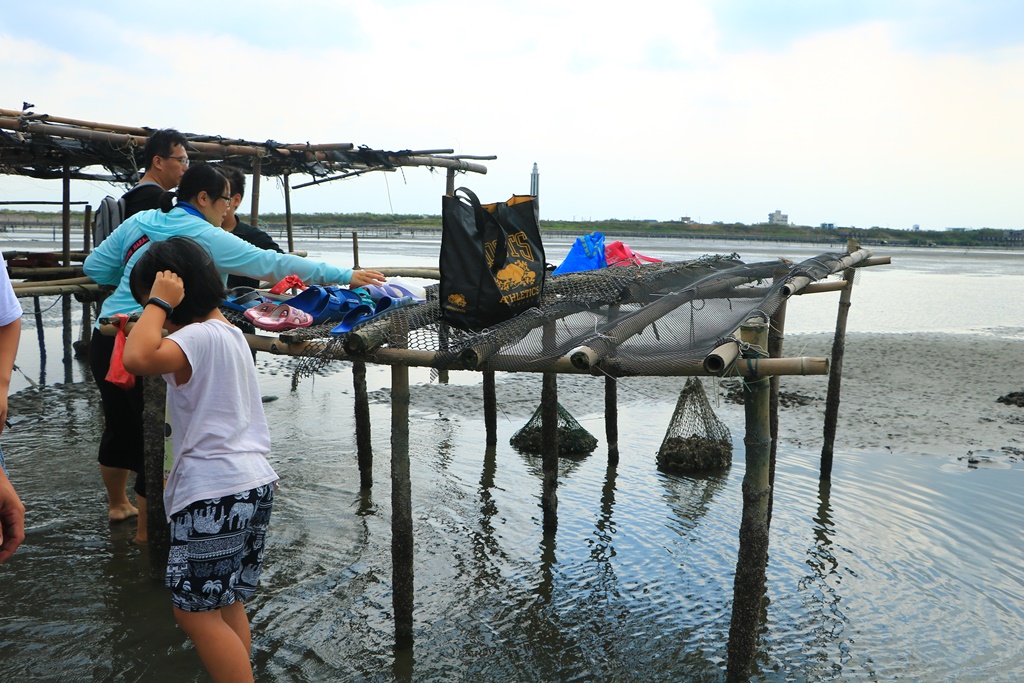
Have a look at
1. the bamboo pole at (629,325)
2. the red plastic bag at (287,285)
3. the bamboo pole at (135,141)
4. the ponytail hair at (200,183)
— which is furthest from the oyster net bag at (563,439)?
the ponytail hair at (200,183)

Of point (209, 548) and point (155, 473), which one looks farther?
point (155, 473)

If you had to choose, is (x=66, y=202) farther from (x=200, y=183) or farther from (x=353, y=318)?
(x=353, y=318)

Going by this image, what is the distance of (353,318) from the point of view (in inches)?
165

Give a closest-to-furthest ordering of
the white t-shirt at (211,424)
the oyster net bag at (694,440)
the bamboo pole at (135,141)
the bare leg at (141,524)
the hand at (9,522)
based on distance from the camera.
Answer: the hand at (9,522) → the white t-shirt at (211,424) → the bare leg at (141,524) → the bamboo pole at (135,141) → the oyster net bag at (694,440)

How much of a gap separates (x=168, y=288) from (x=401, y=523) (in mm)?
2154

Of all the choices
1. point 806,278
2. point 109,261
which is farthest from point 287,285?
point 806,278

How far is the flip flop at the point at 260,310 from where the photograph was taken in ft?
13.7

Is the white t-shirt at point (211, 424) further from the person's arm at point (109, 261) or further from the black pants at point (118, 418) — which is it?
the black pants at point (118, 418)

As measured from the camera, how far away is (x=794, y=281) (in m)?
5.48

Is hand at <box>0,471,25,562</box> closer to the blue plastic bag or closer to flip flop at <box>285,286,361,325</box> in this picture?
flip flop at <box>285,286,361,325</box>

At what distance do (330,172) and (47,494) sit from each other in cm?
538

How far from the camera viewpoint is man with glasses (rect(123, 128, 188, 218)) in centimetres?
479

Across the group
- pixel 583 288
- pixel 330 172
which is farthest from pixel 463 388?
pixel 583 288

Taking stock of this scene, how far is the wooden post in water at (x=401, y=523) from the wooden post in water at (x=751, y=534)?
→ 5.73 ft
